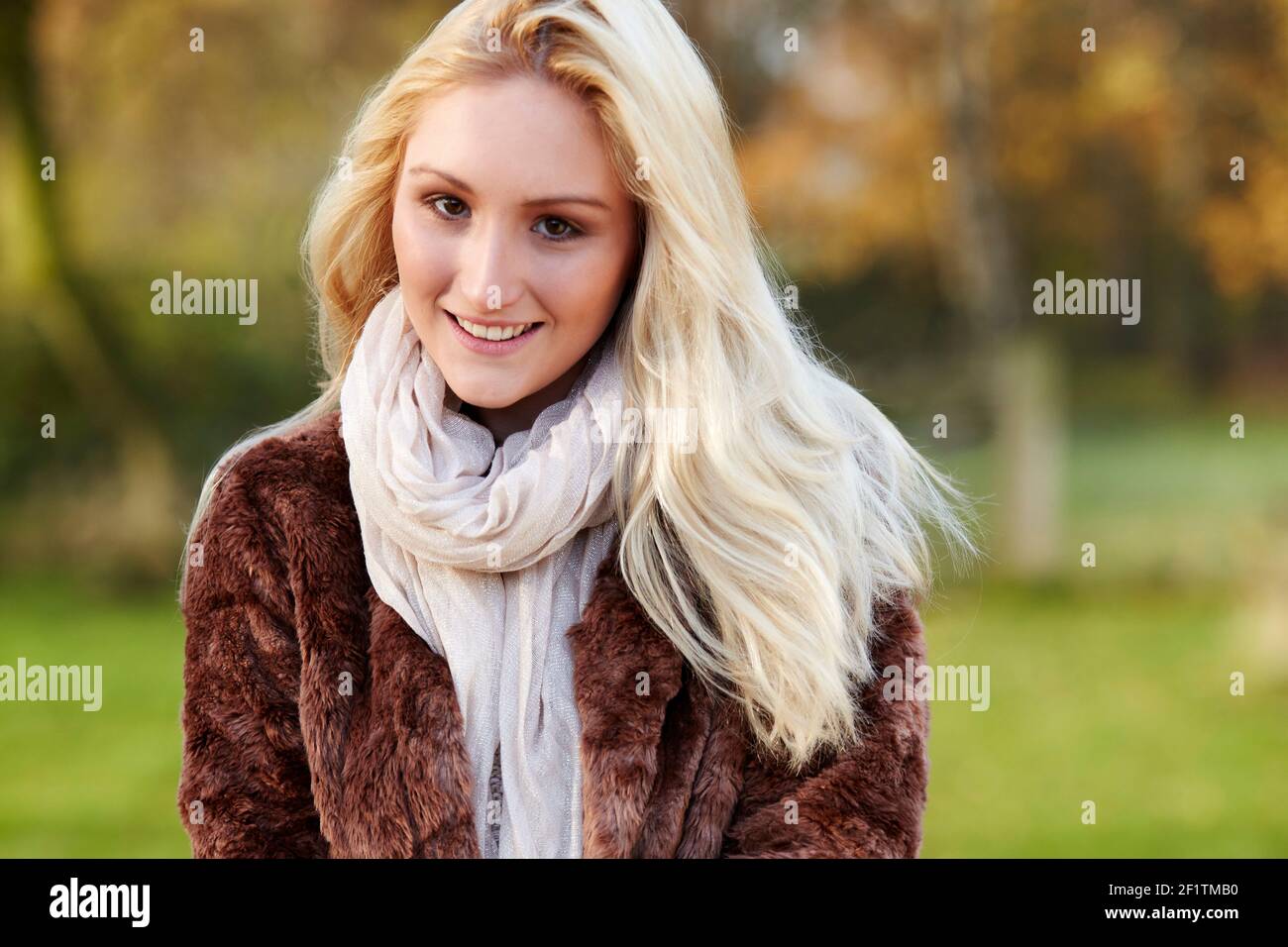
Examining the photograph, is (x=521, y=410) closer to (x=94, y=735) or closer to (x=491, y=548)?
(x=491, y=548)

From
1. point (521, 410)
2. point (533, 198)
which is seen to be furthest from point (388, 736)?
point (533, 198)

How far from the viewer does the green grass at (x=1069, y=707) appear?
6.11 meters

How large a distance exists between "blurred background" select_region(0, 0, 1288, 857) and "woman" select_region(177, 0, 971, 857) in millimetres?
4495

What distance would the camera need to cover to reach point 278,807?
6.65 feet

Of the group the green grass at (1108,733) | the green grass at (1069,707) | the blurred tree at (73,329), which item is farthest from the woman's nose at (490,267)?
the blurred tree at (73,329)

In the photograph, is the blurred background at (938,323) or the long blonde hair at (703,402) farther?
the blurred background at (938,323)

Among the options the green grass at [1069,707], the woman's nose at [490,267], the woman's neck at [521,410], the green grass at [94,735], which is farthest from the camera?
the green grass at [1069,707]

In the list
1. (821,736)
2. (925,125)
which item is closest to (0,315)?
(925,125)

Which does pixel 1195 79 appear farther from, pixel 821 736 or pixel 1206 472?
pixel 821 736

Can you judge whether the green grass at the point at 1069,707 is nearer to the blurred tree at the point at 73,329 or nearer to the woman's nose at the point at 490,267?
the blurred tree at the point at 73,329

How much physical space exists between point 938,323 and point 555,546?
9.08 meters

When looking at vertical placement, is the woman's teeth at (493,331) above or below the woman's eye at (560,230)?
below

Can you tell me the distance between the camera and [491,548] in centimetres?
202

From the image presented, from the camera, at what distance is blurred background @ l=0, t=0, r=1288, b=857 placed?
23.8ft
